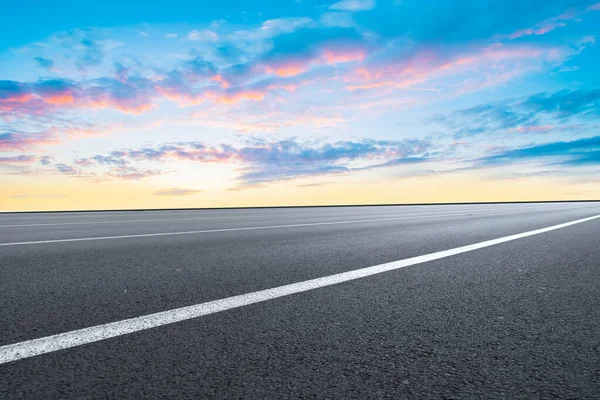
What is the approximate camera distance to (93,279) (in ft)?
16.3

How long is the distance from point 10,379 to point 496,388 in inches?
92.9

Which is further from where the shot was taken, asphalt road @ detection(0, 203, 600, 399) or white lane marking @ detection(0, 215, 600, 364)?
white lane marking @ detection(0, 215, 600, 364)

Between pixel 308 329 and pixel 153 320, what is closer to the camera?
pixel 308 329

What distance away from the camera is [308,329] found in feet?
10.1

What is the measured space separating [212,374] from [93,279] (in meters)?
3.24

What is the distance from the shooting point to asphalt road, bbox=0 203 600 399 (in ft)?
7.16

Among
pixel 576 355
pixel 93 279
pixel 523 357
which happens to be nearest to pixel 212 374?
pixel 523 357

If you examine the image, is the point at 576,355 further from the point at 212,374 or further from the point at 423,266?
the point at 423,266

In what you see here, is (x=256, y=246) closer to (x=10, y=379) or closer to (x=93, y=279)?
(x=93, y=279)

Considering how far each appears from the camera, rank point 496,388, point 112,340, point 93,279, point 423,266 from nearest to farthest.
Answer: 1. point 496,388
2. point 112,340
3. point 93,279
4. point 423,266

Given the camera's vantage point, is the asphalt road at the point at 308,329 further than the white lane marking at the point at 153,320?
No

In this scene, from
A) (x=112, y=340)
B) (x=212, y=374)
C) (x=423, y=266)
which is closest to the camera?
(x=212, y=374)

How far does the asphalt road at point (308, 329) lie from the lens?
218cm

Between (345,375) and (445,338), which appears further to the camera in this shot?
(445,338)
